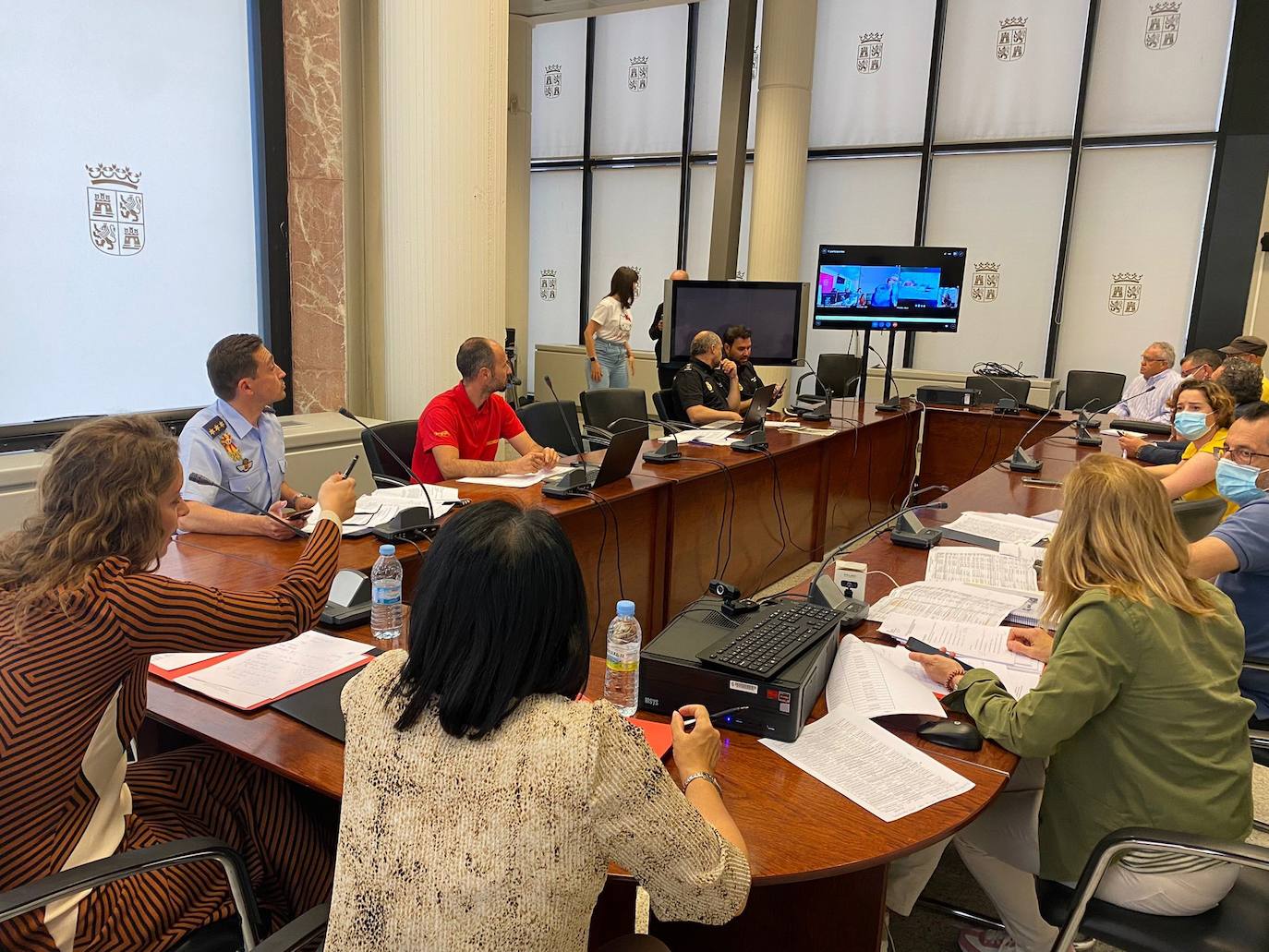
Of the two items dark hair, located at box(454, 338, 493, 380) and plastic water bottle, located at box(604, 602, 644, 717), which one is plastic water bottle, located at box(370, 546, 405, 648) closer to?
plastic water bottle, located at box(604, 602, 644, 717)

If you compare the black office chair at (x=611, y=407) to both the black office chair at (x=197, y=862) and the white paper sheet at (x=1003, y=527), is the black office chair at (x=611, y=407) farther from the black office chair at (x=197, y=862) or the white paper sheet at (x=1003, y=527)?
the black office chair at (x=197, y=862)

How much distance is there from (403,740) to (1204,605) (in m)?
1.29

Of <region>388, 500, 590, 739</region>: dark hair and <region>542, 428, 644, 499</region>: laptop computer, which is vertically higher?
<region>388, 500, 590, 739</region>: dark hair

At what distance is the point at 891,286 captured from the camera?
599cm

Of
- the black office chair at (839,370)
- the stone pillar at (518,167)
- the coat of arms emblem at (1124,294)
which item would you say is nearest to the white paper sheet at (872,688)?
the black office chair at (839,370)

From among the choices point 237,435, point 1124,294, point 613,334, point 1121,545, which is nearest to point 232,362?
point 237,435

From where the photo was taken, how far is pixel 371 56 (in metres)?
4.70

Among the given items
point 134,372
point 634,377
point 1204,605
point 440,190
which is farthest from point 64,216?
point 634,377

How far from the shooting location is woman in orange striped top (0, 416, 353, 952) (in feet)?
3.91

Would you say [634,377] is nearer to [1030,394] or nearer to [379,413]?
[1030,394]

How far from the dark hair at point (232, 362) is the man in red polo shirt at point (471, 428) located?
773 millimetres

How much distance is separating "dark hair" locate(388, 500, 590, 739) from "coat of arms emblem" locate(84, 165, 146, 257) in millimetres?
3572

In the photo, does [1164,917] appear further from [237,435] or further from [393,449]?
[393,449]

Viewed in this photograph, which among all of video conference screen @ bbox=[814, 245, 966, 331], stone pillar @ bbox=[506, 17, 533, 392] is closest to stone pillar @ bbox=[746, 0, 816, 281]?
video conference screen @ bbox=[814, 245, 966, 331]
